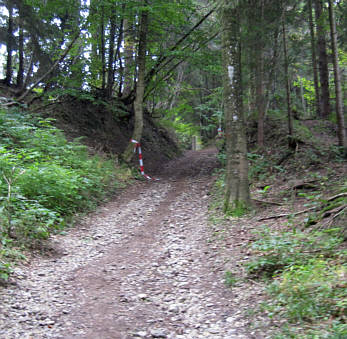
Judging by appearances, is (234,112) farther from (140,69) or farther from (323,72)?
(323,72)

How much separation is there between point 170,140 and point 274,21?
14.0 meters

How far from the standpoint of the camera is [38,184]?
7.53 meters

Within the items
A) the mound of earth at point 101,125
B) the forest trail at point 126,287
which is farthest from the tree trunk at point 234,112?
the mound of earth at point 101,125

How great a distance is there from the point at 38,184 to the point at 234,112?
5.02m

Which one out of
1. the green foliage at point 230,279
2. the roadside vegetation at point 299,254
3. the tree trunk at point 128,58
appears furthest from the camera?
the tree trunk at point 128,58

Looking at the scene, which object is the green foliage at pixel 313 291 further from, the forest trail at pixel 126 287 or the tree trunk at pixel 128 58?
the tree trunk at pixel 128 58

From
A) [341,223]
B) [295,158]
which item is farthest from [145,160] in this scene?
[341,223]

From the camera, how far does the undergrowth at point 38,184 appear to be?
19.0 feet

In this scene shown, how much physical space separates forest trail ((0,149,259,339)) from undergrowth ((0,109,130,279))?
1.48 feet

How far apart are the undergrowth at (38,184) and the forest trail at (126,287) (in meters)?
0.45

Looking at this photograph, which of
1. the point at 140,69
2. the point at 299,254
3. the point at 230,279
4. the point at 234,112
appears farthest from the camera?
the point at 140,69

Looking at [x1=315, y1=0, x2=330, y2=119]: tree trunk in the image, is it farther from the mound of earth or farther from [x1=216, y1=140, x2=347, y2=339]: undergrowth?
[x1=216, y1=140, x2=347, y2=339]: undergrowth

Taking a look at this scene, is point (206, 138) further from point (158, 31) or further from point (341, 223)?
point (341, 223)

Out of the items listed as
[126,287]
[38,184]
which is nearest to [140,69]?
[38,184]
